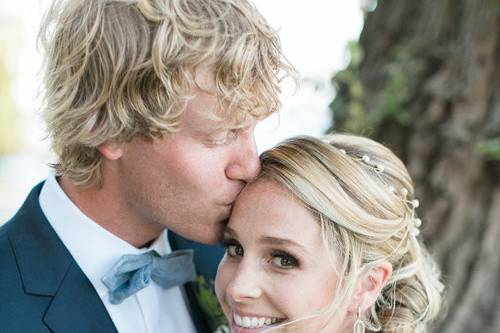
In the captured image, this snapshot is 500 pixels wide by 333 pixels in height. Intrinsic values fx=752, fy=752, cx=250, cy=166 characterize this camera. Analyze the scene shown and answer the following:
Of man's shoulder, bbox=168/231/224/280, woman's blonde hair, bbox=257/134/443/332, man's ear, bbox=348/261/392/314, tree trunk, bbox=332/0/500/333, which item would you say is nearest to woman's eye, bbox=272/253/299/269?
woman's blonde hair, bbox=257/134/443/332

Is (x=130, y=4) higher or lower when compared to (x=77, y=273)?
higher

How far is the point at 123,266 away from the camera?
306cm

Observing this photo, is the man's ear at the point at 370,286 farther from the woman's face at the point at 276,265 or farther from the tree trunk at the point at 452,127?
the tree trunk at the point at 452,127

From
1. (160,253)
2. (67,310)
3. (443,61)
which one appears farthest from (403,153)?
(67,310)

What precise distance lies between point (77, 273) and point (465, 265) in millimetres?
2314

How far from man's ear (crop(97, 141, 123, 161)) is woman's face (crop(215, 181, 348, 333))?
58 cm

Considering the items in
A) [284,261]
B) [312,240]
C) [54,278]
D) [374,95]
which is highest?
[374,95]

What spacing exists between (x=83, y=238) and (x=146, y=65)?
769 millimetres

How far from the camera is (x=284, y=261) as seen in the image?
2891 mm

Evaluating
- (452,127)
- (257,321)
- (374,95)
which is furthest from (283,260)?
(374,95)

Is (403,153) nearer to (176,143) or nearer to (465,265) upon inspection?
(465,265)

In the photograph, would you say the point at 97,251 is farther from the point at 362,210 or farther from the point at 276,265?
the point at 362,210

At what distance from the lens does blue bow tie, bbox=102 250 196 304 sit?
3.04 metres

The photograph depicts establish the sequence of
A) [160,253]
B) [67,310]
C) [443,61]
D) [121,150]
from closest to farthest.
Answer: [67,310] < [121,150] < [160,253] < [443,61]
